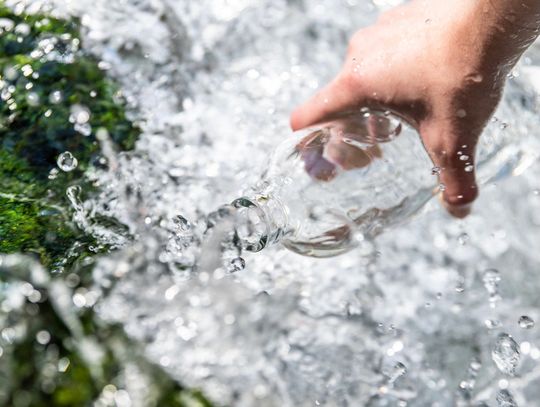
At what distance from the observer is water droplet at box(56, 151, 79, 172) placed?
4.01 feet

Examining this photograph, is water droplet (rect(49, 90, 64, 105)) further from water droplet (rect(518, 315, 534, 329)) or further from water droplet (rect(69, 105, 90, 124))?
water droplet (rect(518, 315, 534, 329))

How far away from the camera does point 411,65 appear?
3.43ft

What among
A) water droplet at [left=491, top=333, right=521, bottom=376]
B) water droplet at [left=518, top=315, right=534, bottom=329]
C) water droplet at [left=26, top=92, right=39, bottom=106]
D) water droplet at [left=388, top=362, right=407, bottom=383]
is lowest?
water droplet at [left=388, top=362, right=407, bottom=383]

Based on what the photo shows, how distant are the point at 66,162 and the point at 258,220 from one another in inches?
14.7

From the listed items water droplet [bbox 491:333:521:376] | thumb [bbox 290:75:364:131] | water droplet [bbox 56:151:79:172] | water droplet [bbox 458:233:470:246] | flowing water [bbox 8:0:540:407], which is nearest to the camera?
thumb [bbox 290:75:364:131]

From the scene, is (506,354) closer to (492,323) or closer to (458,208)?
(492,323)

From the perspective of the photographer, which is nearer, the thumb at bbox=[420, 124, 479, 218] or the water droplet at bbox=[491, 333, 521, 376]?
the thumb at bbox=[420, 124, 479, 218]

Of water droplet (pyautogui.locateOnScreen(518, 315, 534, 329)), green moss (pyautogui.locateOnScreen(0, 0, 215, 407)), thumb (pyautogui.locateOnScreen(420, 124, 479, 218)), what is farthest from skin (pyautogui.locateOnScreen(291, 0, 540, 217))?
water droplet (pyautogui.locateOnScreen(518, 315, 534, 329))

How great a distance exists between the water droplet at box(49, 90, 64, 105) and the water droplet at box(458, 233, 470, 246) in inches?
35.2

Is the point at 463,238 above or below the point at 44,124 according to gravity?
below

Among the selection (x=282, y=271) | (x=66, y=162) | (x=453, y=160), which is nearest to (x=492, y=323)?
(x=282, y=271)

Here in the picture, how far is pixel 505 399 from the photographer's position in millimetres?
1475

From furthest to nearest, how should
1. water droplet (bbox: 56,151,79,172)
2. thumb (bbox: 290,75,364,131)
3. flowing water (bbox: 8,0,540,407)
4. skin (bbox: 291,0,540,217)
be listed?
1. flowing water (bbox: 8,0,540,407)
2. water droplet (bbox: 56,151,79,172)
3. thumb (bbox: 290,75,364,131)
4. skin (bbox: 291,0,540,217)

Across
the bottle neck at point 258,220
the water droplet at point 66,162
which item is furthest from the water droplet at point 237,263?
the water droplet at point 66,162
